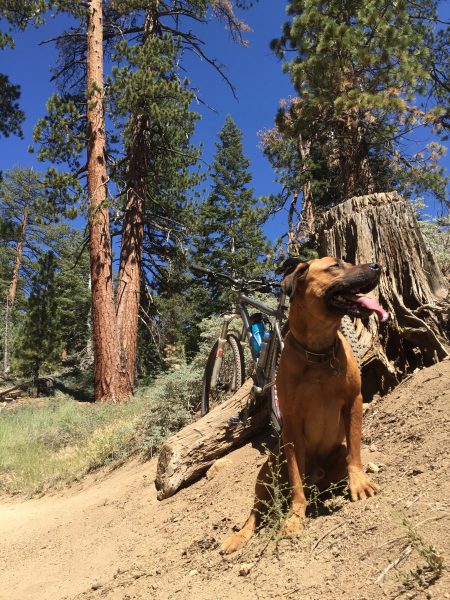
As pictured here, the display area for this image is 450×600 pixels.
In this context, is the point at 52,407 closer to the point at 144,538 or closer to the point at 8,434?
the point at 8,434

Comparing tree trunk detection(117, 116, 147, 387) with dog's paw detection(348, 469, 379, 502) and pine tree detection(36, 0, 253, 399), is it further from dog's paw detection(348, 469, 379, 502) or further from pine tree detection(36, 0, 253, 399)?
dog's paw detection(348, 469, 379, 502)

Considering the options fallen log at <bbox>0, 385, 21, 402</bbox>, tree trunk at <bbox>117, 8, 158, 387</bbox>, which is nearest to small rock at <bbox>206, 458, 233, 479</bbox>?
tree trunk at <bbox>117, 8, 158, 387</bbox>

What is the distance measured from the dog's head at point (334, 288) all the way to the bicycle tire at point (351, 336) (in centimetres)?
177

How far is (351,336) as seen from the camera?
14.4 feet

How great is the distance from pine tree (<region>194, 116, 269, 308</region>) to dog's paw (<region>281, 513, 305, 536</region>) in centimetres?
2105

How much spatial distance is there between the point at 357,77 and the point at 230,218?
55.5 ft

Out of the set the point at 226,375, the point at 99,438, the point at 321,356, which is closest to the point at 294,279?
the point at 321,356

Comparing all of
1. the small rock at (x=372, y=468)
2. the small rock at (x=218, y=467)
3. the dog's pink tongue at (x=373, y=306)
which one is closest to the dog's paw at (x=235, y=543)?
the small rock at (x=372, y=468)

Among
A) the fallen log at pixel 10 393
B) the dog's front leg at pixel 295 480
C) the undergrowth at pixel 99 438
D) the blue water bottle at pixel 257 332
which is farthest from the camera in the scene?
the fallen log at pixel 10 393

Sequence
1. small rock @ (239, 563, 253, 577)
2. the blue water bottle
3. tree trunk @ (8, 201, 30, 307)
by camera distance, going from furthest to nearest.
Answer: tree trunk @ (8, 201, 30, 307) → the blue water bottle → small rock @ (239, 563, 253, 577)

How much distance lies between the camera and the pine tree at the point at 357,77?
10.3 meters

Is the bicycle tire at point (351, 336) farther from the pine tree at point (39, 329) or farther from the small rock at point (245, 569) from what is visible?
the pine tree at point (39, 329)

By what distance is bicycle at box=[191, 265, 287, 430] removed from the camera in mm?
4281

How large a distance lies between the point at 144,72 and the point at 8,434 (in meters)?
9.20
